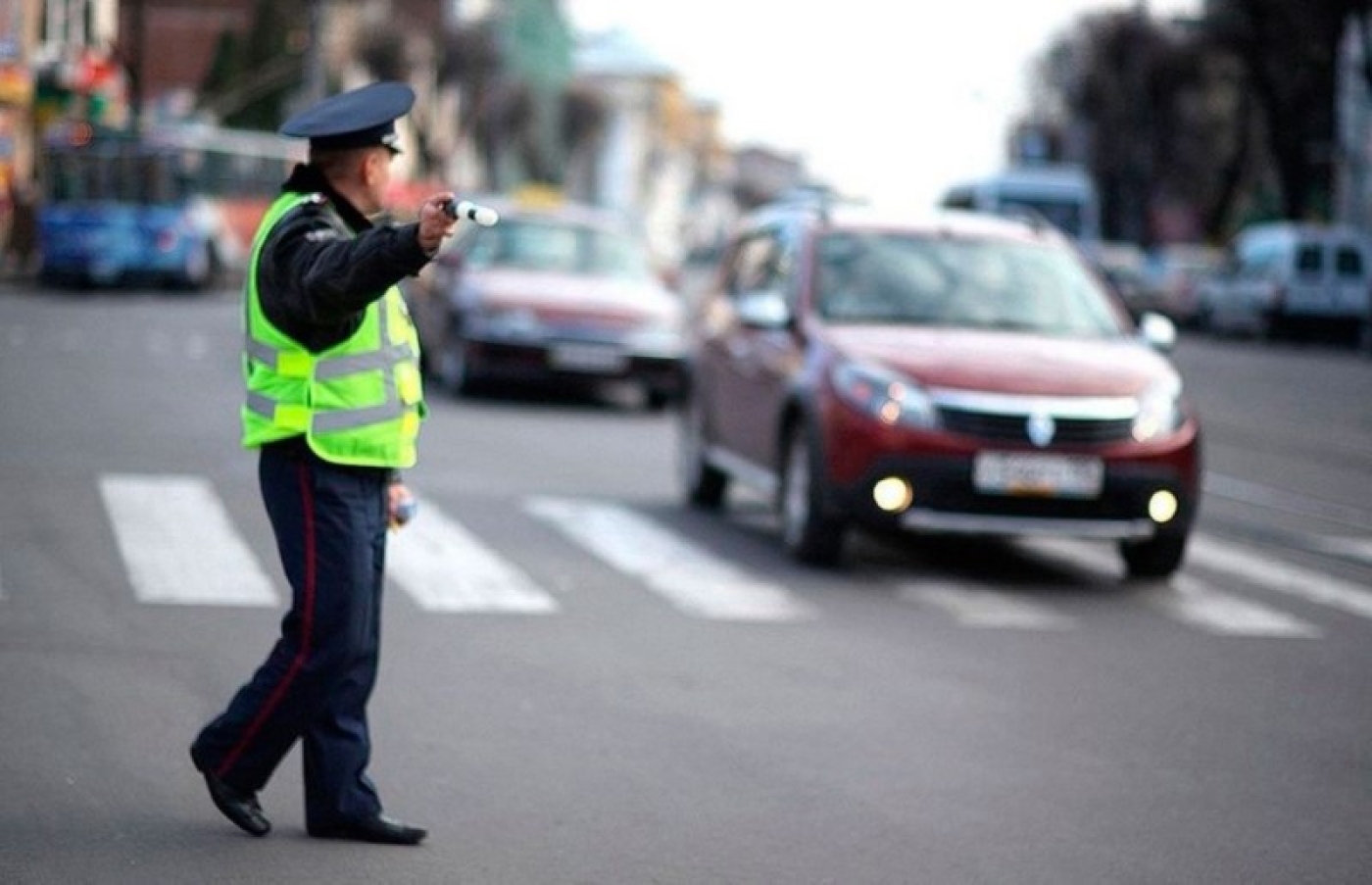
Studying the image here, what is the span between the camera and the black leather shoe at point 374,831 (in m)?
6.54

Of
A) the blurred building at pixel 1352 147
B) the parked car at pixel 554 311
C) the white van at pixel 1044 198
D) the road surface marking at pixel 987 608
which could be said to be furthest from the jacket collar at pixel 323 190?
the blurred building at pixel 1352 147

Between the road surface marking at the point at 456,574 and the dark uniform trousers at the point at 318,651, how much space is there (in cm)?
429

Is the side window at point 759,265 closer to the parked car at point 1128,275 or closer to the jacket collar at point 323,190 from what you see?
the jacket collar at point 323,190

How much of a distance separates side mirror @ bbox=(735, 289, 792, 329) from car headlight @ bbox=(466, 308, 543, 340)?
373 inches

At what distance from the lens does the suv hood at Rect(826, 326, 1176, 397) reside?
39.9 ft

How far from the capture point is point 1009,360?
12.4m

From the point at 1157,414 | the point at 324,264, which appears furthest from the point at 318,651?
the point at 1157,414

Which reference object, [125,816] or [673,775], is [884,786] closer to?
[673,775]

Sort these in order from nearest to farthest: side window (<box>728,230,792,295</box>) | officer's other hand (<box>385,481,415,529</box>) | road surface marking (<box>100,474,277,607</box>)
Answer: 1. officer's other hand (<box>385,481,415,529</box>)
2. road surface marking (<box>100,474,277,607</box>)
3. side window (<box>728,230,792,295</box>)

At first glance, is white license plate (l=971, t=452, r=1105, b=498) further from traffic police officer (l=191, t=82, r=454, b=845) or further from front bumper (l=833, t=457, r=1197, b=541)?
traffic police officer (l=191, t=82, r=454, b=845)

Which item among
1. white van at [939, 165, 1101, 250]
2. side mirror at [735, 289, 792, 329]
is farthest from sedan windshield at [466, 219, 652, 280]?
white van at [939, 165, 1101, 250]

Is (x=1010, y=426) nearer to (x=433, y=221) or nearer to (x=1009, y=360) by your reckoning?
(x=1009, y=360)

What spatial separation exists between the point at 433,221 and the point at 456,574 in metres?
6.05

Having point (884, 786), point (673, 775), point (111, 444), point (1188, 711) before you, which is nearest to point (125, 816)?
point (673, 775)
